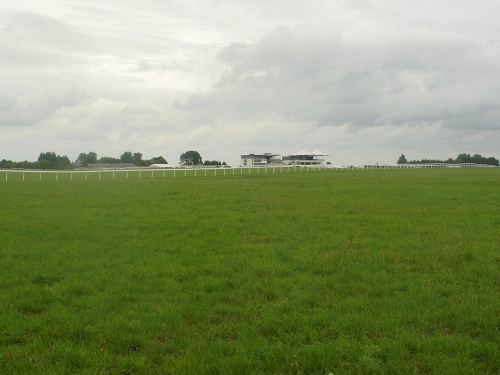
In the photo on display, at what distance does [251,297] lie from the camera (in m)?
7.65

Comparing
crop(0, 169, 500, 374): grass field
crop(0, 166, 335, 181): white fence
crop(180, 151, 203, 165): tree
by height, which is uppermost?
crop(180, 151, 203, 165): tree

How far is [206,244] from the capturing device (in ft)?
38.9

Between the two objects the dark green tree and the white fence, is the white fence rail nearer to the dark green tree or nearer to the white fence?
the white fence

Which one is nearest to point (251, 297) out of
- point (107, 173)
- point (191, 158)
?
point (107, 173)

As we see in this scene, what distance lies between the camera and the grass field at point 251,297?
5434 millimetres

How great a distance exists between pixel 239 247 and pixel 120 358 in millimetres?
5995

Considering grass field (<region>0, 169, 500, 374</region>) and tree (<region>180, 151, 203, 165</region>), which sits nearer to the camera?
grass field (<region>0, 169, 500, 374</region>)

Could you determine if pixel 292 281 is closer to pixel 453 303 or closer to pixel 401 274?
pixel 401 274

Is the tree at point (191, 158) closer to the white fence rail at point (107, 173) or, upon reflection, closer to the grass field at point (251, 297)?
the white fence rail at point (107, 173)

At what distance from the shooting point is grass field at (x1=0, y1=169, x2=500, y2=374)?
543 centimetres

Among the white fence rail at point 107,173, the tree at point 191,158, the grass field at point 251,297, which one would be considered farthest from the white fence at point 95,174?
the tree at point 191,158

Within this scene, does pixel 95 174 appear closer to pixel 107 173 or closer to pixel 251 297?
pixel 107 173

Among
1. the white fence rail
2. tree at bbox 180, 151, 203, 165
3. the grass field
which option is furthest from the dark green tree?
the grass field

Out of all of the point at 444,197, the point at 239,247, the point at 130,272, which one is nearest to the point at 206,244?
the point at 239,247
